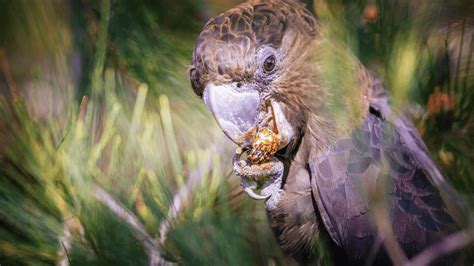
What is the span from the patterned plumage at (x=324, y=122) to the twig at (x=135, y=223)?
0.90 ft

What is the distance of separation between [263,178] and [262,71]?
8.9 inches

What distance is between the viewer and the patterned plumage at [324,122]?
1063 millimetres

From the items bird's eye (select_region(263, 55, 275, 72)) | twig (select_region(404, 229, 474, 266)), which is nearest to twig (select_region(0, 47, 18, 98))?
bird's eye (select_region(263, 55, 275, 72))

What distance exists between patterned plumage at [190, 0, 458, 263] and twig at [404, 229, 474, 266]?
0.08 meters

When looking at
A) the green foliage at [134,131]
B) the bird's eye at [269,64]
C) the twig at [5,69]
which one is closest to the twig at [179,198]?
the green foliage at [134,131]

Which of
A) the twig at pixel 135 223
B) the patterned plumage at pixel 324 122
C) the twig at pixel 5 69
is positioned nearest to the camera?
the twig at pixel 135 223

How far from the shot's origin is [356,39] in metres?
0.84

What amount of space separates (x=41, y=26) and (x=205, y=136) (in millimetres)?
463

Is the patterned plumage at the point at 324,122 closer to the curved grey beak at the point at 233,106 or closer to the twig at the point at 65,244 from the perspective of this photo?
the curved grey beak at the point at 233,106

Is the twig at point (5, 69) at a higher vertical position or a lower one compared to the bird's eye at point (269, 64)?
lower

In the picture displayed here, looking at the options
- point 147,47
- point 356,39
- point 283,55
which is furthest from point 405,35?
point 147,47

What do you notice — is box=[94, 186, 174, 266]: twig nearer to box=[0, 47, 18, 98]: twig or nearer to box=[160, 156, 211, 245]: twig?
box=[160, 156, 211, 245]: twig

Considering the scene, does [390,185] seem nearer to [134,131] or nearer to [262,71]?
[262,71]

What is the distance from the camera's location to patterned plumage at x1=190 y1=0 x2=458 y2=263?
3.49 feet
